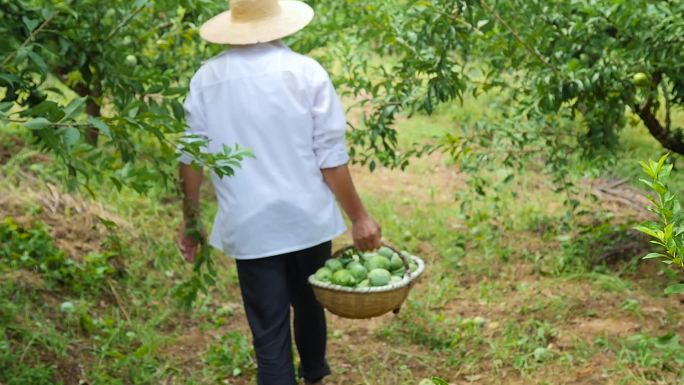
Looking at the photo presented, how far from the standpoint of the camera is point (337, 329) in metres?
4.63

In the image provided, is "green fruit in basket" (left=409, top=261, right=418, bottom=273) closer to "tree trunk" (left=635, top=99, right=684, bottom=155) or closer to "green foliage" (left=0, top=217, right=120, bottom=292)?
"tree trunk" (left=635, top=99, right=684, bottom=155)

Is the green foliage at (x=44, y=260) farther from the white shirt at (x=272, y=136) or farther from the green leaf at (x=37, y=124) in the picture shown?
the green leaf at (x=37, y=124)

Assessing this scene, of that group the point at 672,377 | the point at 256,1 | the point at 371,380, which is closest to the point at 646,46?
the point at 672,377

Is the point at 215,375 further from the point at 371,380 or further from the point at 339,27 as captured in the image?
the point at 339,27

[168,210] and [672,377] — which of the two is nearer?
[672,377]

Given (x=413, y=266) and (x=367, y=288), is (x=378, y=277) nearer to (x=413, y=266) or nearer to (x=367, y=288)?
(x=367, y=288)

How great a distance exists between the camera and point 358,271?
329 centimetres

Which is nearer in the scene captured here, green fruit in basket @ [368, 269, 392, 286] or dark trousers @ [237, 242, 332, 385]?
green fruit in basket @ [368, 269, 392, 286]

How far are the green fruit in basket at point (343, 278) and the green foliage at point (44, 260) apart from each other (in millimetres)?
1877

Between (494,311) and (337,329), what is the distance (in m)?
0.80

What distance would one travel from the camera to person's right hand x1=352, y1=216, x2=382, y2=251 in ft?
11.4

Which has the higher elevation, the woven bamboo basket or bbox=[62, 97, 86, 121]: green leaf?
bbox=[62, 97, 86, 121]: green leaf

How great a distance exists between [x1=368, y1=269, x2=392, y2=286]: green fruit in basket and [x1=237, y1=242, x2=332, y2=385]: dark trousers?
0.28m

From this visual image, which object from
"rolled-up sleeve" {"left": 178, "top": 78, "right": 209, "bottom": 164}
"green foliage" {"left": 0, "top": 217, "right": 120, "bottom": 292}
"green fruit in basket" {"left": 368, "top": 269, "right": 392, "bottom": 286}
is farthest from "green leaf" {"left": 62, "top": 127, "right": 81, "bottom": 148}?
"green foliage" {"left": 0, "top": 217, "right": 120, "bottom": 292}
